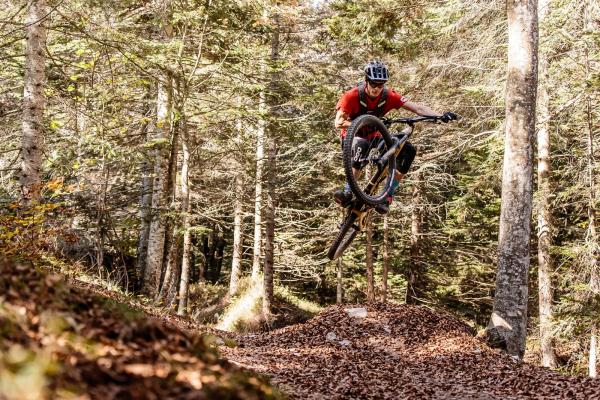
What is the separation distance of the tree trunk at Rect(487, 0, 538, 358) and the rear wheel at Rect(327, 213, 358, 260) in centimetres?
272

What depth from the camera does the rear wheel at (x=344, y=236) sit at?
784cm

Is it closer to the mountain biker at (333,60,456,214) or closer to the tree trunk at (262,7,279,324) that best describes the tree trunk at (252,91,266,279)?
the tree trunk at (262,7,279,324)

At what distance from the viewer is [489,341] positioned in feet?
29.5

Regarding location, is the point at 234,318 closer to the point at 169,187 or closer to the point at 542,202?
the point at 169,187

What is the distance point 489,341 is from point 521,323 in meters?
0.66

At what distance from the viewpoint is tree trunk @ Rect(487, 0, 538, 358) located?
8.62m

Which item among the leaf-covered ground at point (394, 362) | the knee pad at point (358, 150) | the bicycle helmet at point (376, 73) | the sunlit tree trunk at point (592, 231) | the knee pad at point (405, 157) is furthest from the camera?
the sunlit tree trunk at point (592, 231)

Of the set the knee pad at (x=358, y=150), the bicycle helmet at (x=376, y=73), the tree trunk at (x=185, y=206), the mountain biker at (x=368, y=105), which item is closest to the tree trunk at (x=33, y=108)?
the tree trunk at (x=185, y=206)

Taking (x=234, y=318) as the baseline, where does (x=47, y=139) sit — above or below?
above

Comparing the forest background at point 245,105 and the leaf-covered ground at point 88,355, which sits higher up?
the forest background at point 245,105

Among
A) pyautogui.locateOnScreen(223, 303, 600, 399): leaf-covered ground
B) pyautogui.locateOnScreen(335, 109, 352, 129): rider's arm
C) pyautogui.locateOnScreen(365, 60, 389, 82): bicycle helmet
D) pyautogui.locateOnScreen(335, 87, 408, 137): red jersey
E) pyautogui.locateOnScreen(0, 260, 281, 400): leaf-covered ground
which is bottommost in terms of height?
pyautogui.locateOnScreen(223, 303, 600, 399): leaf-covered ground

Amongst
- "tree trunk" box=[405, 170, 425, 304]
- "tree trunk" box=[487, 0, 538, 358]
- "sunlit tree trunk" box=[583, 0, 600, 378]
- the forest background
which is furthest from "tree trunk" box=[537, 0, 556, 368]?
"tree trunk" box=[405, 170, 425, 304]

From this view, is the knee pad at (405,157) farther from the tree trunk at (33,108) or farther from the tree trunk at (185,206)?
the tree trunk at (33,108)

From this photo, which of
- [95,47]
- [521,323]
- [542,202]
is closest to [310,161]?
[542,202]
